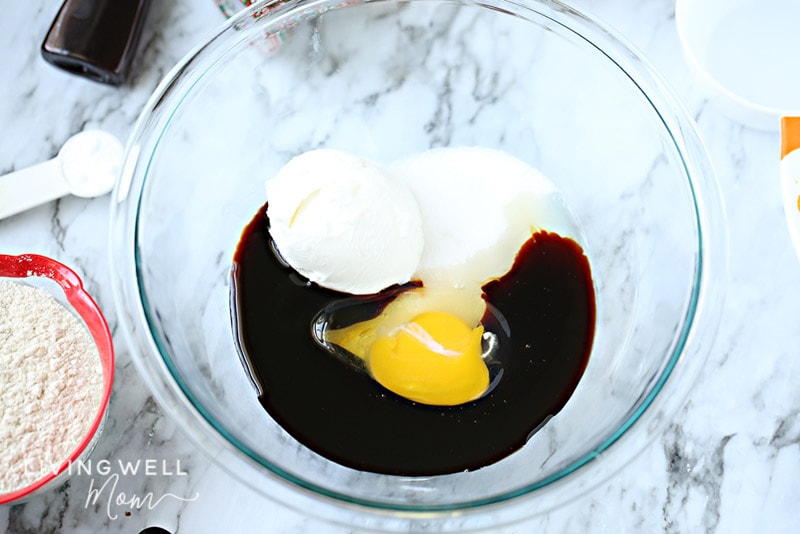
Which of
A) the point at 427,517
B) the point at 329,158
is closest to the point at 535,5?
the point at 329,158

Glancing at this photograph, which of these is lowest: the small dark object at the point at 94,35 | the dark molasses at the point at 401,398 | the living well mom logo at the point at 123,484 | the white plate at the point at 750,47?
the living well mom logo at the point at 123,484

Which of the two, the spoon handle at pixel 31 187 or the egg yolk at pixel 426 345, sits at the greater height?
the spoon handle at pixel 31 187

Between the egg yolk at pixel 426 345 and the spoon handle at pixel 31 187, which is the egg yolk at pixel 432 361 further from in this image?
the spoon handle at pixel 31 187

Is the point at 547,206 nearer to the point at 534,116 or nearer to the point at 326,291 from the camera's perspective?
the point at 534,116

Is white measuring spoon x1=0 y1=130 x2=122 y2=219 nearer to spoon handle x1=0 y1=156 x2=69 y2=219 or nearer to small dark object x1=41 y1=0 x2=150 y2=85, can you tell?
spoon handle x1=0 y1=156 x2=69 y2=219

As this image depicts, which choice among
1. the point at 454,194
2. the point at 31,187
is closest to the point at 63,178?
the point at 31,187

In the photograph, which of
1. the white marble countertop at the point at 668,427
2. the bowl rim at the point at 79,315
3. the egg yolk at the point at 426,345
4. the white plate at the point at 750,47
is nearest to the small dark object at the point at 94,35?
the white marble countertop at the point at 668,427

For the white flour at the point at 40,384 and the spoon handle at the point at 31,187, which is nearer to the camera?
the white flour at the point at 40,384
